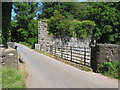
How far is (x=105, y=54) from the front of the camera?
7902 millimetres

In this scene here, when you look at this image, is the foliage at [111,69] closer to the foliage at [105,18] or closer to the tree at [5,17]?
the tree at [5,17]

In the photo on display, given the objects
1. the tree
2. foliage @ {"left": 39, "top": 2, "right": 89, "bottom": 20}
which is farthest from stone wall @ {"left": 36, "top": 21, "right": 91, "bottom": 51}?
the tree

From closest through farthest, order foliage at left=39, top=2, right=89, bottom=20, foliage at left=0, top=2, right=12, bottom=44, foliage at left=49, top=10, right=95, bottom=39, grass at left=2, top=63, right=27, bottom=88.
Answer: grass at left=2, top=63, right=27, bottom=88 < foliage at left=0, top=2, right=12, bottom=44 < foliage at left=49, top=10, right=95, bottom=39 < foliage at left=39, top=2, right=89, bottom=20

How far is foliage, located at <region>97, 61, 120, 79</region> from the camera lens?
23.2 ft

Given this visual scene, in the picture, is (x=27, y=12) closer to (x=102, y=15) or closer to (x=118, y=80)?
(x=102, y=15)

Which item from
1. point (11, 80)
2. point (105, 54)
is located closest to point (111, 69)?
point (105, 54)

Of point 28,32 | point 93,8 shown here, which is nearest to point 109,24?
point 93,8

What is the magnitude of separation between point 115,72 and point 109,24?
1871 cm

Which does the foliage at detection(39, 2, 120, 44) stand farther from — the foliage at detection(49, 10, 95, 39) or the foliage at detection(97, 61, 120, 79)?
the foliage at detection(97, 61, 120, 79)

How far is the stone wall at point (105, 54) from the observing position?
297 inches

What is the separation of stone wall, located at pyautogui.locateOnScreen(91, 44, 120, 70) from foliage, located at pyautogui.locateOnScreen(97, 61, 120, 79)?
10.6 inches

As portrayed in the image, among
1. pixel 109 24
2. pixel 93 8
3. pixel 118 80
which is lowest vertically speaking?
pixel 118 80

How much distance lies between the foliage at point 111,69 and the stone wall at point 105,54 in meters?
0.27

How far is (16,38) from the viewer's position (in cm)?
3834
